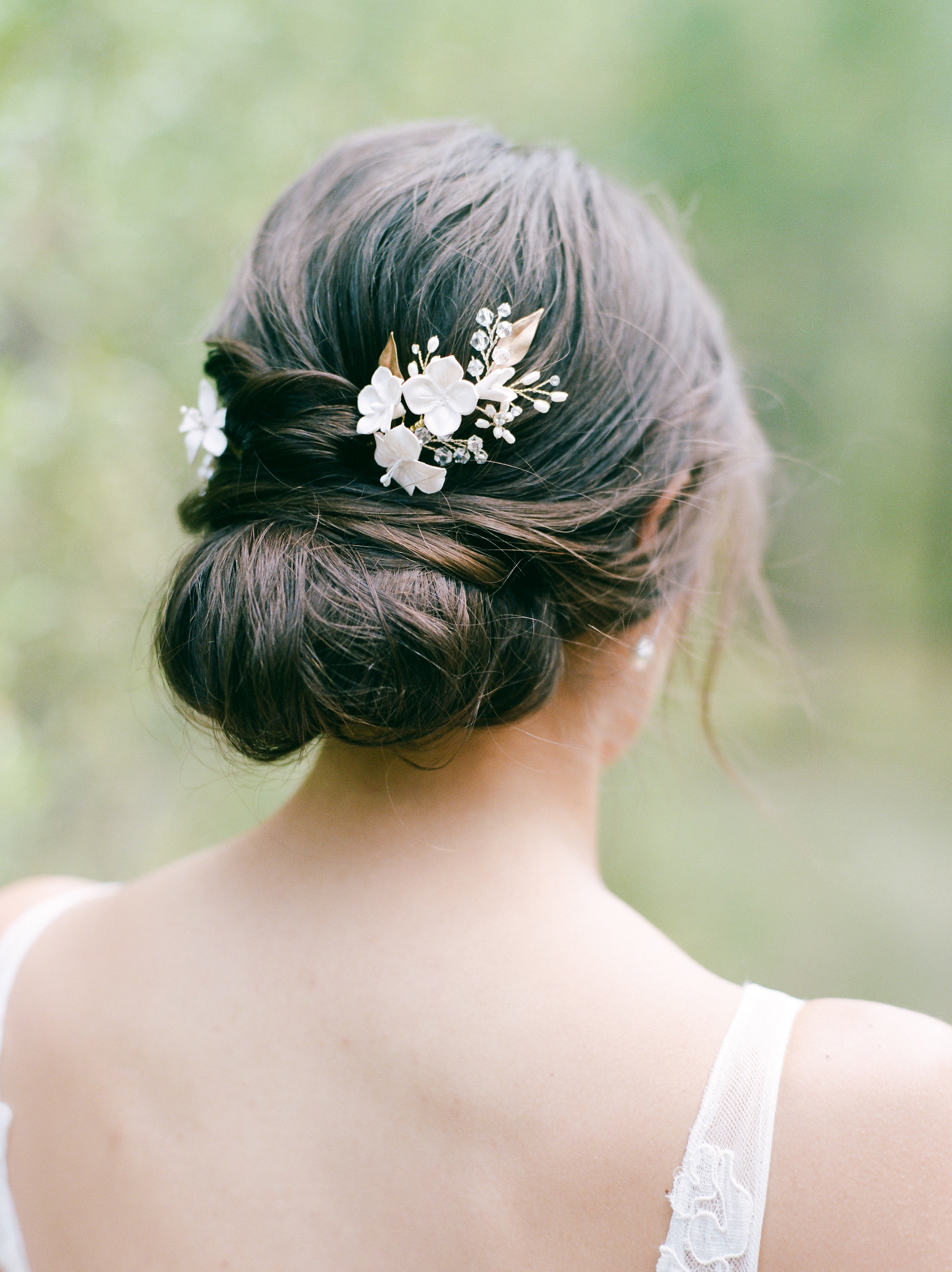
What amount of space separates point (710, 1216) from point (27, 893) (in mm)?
721

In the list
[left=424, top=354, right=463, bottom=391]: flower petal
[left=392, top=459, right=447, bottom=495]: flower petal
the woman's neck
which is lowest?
the woman's neck

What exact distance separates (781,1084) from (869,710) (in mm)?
5380

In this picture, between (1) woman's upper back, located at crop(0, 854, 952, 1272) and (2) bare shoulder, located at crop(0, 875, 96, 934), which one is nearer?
(1) woman's upper back, located at crop(0, 854, 952, 1272)

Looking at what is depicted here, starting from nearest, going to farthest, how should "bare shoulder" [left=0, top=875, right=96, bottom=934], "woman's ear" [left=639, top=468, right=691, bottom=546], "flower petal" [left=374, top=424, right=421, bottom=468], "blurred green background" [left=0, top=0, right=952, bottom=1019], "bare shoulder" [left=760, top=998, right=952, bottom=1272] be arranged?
"bare shoulder" [left=760, top=998, right=952, bottom=1272] → "flower petal" [left=374, top=424, right=421, bottom=468] → "woman's ear" [left=639, top=468, right=691, bottom=546] → "bare shoulder" [left=0, top=875, right=96, bottom=934] → "blurred green background" [left=0, top=0, right=952, bottom=1019]

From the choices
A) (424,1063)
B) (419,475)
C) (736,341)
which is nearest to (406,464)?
(419,475)

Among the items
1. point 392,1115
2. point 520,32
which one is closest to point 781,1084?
point 392,1115

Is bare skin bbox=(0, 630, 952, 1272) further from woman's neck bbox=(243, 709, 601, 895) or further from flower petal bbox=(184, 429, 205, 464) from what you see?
flower petal bbox=(184, 429, 205, 464)

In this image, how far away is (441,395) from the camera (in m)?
0.69

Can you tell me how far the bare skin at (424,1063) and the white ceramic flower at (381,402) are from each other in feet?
0.86

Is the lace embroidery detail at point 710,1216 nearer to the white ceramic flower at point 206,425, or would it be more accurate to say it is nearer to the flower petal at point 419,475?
the flower petal at point 419,475

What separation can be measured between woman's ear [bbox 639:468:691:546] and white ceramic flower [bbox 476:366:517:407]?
174 millimetres

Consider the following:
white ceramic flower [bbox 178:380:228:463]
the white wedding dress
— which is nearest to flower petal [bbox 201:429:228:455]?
white ceramic flower [bbox 178:380:228:463]

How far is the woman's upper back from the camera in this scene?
1.94 feet

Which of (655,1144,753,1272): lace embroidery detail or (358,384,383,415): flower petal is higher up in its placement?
(358,384,383,415): flower petal
